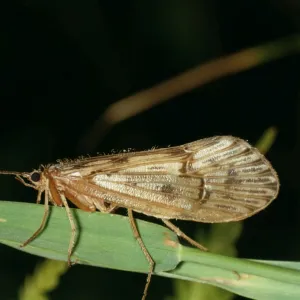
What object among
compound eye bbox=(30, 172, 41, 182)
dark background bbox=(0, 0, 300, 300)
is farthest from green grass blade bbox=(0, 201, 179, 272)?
dark background bbox=(0, 0, 300, 300)

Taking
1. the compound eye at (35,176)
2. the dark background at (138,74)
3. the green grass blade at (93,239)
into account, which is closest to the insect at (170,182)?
the compound eye at (35,176)

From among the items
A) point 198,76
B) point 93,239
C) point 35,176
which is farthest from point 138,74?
point 93,239

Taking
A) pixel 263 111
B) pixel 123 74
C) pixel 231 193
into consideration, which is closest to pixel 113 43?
pixel 123 74

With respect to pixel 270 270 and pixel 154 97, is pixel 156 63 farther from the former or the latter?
pixel 270 270

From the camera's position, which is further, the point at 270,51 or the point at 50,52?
the point at 50,52

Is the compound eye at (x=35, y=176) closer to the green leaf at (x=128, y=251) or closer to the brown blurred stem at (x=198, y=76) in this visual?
the green leaf at (x=128, y=251)

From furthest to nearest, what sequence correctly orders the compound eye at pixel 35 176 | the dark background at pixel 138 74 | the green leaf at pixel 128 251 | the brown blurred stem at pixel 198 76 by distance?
1. the dark background at pixel 138 74
2. the brown blurred stem at pixel 198 76
3. the compound eye at pixel 35 176
4. the green leaf at pixel 128 251
